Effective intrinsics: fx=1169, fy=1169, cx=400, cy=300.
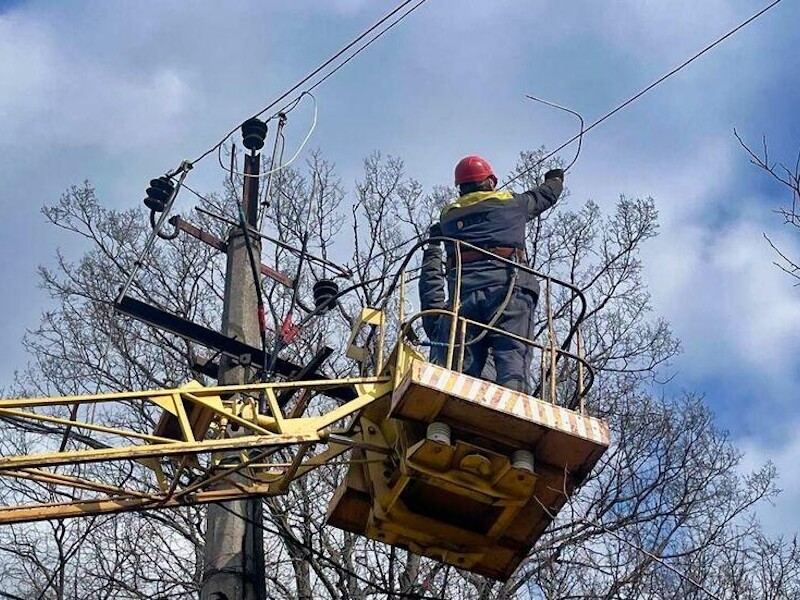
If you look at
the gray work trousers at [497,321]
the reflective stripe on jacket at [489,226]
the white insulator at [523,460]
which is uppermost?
the reflective stripe on jacket at [489,226]

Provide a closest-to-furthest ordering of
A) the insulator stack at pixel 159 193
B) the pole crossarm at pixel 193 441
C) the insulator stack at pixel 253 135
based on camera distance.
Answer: the pole crossarm at pixel 193 441
the insulator stack at pixel 159 193
the insulator stack at pixel 253 135

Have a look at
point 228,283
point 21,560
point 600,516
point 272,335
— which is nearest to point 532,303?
point 228,283

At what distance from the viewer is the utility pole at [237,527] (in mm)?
8406

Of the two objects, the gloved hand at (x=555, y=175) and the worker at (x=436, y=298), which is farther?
the gloved hand at (x=555, y=175)

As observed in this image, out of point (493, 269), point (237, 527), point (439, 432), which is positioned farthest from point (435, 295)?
point (237, 527)

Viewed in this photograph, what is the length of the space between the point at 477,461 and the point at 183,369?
6724mm

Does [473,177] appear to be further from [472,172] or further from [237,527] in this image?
[237,527]

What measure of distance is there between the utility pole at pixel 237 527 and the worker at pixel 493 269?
78.1 inches

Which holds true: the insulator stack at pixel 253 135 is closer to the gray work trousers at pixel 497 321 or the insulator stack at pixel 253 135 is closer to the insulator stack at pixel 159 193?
the insulator stack at pixel 159 193

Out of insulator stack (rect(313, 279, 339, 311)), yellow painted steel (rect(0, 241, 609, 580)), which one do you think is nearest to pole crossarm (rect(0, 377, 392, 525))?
yellow painted steel (rect(0, 241, 609, 580))

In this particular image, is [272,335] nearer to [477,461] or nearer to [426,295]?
[426,295]

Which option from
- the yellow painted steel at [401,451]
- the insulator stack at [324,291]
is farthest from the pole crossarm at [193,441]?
the insulator stack at [324,291]

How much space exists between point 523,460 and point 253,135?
5231 mm

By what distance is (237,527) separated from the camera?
8664mm
